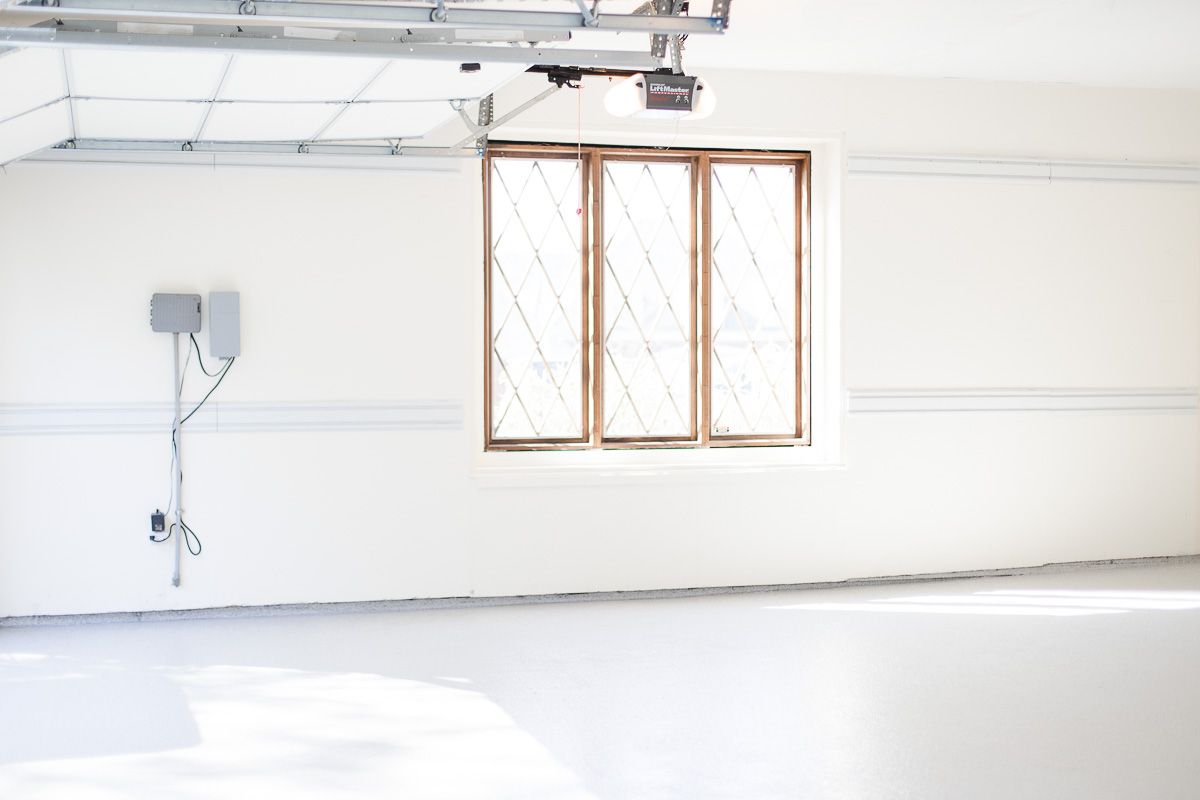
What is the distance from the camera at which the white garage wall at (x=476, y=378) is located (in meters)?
5.89

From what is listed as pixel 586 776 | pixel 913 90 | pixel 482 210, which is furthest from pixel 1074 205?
pixel 586 776

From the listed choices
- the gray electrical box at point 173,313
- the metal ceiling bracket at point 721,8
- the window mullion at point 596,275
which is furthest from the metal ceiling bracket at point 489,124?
the gray electrical box at point 173,313

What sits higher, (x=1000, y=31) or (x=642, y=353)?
(x=1000, y=31)

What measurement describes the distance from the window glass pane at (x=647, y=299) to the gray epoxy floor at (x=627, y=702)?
109 centimetres

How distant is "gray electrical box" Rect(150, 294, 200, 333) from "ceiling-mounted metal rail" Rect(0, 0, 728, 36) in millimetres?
2200

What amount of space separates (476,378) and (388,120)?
1553mm

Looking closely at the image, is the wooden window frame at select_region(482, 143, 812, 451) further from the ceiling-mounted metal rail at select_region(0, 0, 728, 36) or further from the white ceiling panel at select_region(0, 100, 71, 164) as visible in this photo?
the ceiling-mounted metal rail at select_region(0, 0, 728, 36)

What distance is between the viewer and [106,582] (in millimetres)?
5914

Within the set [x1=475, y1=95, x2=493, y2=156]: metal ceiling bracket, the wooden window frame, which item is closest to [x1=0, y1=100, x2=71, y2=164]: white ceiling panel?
[x1=475, y1=95, x2=493, y2=156]: metal ceiling bracket

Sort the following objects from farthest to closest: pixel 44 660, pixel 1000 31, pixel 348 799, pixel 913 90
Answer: pixel 913 90 < pixel 1000 31 < pixel 44 660 < pixel 348 799

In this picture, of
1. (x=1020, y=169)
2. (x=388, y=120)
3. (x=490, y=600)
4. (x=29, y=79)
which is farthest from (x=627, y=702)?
(x=1020, y=169)

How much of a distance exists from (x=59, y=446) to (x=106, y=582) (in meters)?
0.70

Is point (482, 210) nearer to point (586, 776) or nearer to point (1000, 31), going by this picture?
point (1000, 31)

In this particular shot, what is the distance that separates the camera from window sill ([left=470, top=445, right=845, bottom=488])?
6410 millimetres
